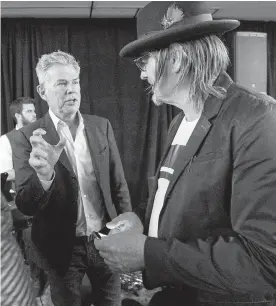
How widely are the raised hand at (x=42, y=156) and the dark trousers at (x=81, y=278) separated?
0.98 feet

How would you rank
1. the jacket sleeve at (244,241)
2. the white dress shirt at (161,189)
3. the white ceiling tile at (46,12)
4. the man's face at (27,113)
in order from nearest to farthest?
1. the jacket sleeve at (244,241)
2. the white dress shirt at (161,189)
3. the man's face at (27,113)
4. the white ceiling tile at (46,12)

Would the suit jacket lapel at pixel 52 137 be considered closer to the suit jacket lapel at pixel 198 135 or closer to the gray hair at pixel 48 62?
Answer: the gray hair at pixel 48 62

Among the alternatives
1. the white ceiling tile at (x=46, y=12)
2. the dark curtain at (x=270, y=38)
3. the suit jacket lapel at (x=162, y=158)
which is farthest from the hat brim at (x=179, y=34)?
the dark curtain at (x=270, y=38)

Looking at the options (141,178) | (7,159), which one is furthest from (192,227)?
(141,178)

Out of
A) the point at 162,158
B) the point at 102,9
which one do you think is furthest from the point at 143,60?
the point at 102,9

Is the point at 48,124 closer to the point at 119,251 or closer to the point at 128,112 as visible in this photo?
the point at 119,251

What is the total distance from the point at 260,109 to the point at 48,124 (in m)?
0.89

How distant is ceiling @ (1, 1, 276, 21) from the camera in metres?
2.84

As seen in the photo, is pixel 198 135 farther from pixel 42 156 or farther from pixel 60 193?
pixel 60 193

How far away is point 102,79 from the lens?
3533 mm

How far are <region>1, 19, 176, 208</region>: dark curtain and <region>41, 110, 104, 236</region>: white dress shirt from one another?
1.95 meters

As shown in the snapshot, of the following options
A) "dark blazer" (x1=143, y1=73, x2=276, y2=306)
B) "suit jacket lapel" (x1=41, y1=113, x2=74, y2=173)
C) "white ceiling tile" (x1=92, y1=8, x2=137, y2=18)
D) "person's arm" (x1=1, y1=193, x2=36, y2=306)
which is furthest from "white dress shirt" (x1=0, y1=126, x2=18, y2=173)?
"white ceiling tile" (x1=92, y1=8, x2=137, y2=18)

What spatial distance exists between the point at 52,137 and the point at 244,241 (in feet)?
2.89

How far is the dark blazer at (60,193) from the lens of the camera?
1188 mm
